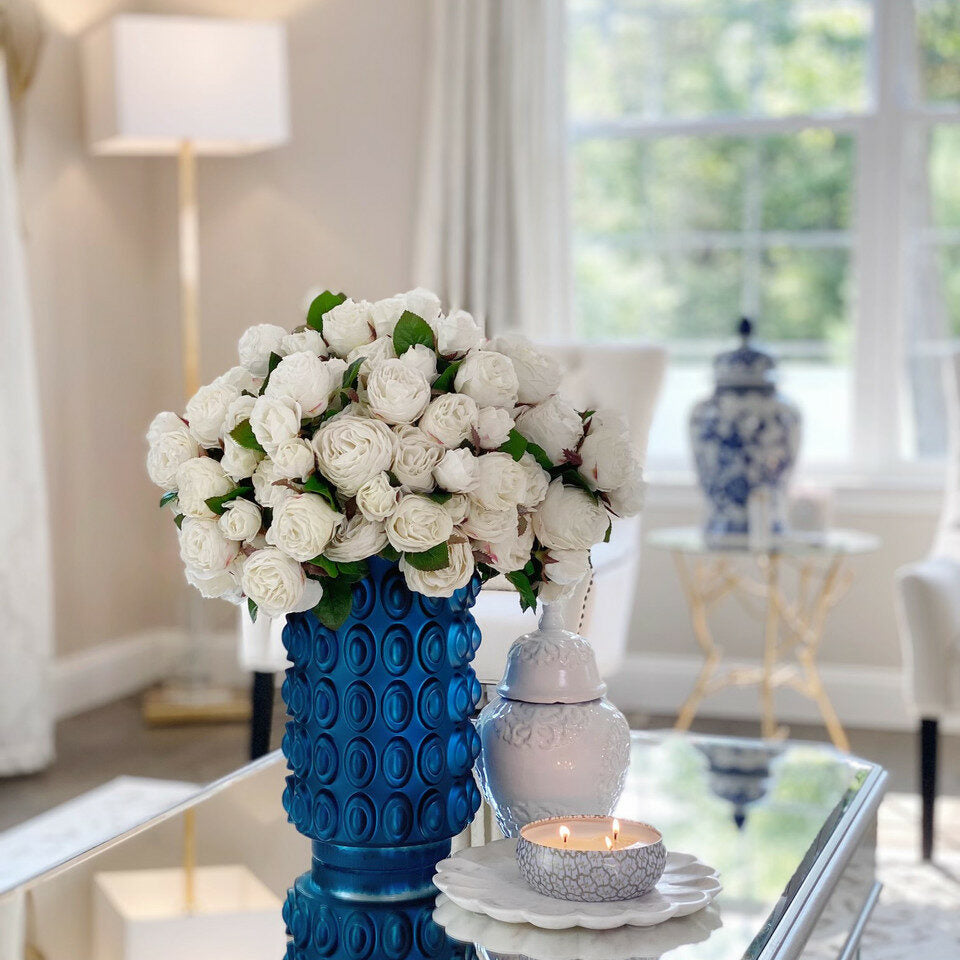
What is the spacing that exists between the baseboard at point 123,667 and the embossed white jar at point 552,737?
2905mm

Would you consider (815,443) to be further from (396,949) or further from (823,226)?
(396,949)

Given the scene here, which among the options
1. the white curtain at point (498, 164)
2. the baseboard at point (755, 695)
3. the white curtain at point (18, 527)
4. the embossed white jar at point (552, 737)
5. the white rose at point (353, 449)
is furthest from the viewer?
the white curtain at point (498, 164)

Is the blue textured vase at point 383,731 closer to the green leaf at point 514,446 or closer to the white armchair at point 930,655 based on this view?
the green leaf at point 514,446

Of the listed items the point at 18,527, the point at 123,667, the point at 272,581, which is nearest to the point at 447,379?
the point at 272,581

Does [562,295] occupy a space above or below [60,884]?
above

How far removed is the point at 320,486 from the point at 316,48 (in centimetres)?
352

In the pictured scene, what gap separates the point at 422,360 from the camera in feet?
3.95

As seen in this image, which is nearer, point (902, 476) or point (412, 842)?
point (412, 842)

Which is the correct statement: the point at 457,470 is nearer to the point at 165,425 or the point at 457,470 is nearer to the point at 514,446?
the point at 514,446

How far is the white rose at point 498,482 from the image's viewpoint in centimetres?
120

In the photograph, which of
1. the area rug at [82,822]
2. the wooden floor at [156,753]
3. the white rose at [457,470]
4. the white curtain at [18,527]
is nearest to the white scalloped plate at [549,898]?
the white rose at [457,470]

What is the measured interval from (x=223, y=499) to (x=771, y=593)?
2.40 m

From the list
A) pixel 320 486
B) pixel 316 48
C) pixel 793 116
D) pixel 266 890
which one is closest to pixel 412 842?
pixel 266 890

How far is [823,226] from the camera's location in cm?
410
